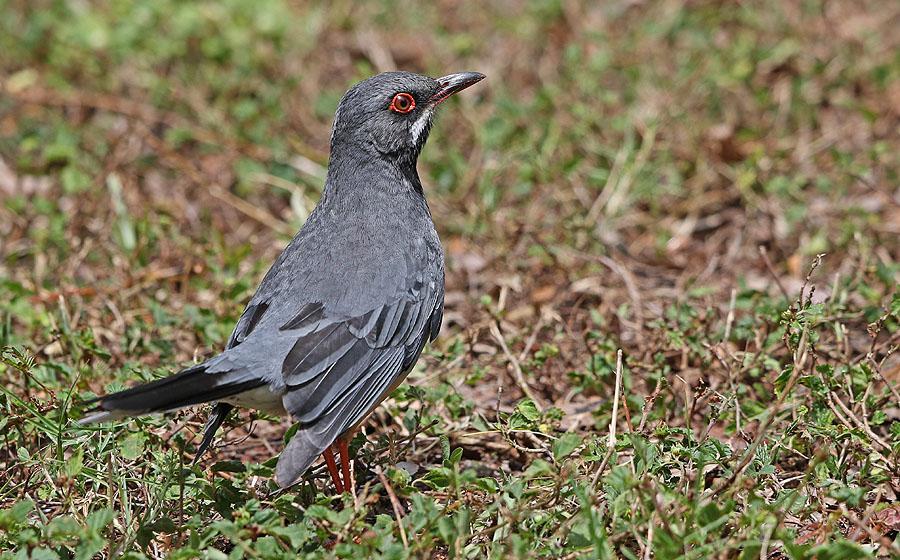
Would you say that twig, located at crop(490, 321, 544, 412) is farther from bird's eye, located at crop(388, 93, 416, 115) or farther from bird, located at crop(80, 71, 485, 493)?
bird's eye, located at crop(388, 93, 416, 115)

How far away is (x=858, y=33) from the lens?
893cm

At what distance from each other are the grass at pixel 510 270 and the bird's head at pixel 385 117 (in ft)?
3.47

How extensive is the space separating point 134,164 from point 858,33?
5.98 m

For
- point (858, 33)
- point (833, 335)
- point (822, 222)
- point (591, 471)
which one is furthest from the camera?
point (858, 33)

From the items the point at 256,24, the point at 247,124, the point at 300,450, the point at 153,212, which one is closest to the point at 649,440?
the point at 300,450

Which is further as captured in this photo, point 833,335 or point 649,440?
point 833,335

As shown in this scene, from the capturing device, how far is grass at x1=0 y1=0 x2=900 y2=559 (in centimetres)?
412

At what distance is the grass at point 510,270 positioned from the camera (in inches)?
162

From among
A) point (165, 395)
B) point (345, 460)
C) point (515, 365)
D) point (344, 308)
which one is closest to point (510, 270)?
point (515, 365)

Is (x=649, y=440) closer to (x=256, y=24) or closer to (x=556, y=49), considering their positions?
(x=556, y=49)

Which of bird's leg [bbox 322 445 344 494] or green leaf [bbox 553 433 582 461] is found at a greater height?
green leaf [bbox 553 433 582 461]

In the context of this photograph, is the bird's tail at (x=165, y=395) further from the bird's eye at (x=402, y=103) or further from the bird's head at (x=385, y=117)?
the bird's eye at (x=402, y=103)

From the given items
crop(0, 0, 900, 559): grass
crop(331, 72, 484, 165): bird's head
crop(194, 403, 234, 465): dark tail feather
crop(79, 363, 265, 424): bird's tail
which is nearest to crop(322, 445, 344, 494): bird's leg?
crop(0, 0, 900, 559): grass

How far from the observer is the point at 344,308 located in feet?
15.5
